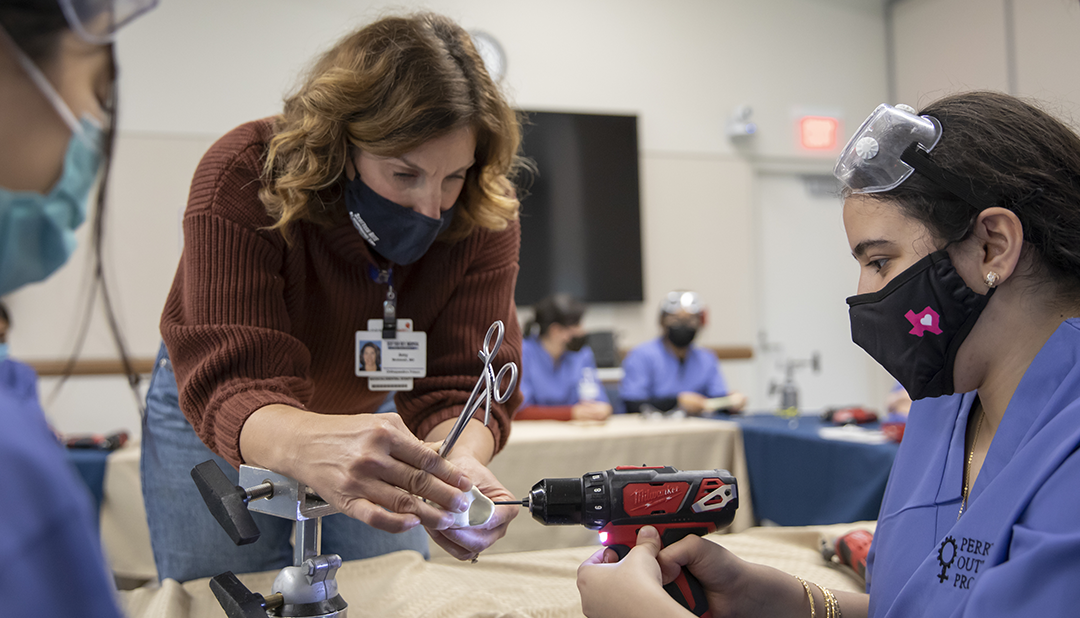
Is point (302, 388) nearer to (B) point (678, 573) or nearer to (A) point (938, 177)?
(B) point (678, 573)

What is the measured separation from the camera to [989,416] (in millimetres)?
879

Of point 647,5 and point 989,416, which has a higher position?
point 647,5

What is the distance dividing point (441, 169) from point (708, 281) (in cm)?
429

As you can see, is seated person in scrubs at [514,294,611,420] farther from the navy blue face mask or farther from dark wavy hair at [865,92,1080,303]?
dark wavy hair at [865,92,1080,303]

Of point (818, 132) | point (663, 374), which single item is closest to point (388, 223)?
point (663, 374)

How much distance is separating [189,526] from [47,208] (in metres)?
0.89

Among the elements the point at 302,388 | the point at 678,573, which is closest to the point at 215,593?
the point at 302,388

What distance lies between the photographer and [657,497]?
2.81ft

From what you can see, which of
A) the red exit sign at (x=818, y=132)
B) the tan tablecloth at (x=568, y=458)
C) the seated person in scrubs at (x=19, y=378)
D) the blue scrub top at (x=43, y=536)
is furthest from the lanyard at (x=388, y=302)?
the red exit sign at (x=818, y=132)

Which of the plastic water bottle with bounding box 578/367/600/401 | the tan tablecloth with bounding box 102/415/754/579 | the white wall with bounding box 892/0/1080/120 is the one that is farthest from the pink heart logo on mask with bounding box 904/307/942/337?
the plastic water bottle with bounding box 578/367/600/401

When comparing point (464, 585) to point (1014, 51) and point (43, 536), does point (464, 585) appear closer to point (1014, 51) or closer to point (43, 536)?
point (43, 536)

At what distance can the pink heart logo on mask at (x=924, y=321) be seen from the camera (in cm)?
84

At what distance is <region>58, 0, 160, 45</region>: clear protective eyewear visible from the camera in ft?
1.28

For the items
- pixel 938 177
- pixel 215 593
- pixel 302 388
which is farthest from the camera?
pixel 302 388
